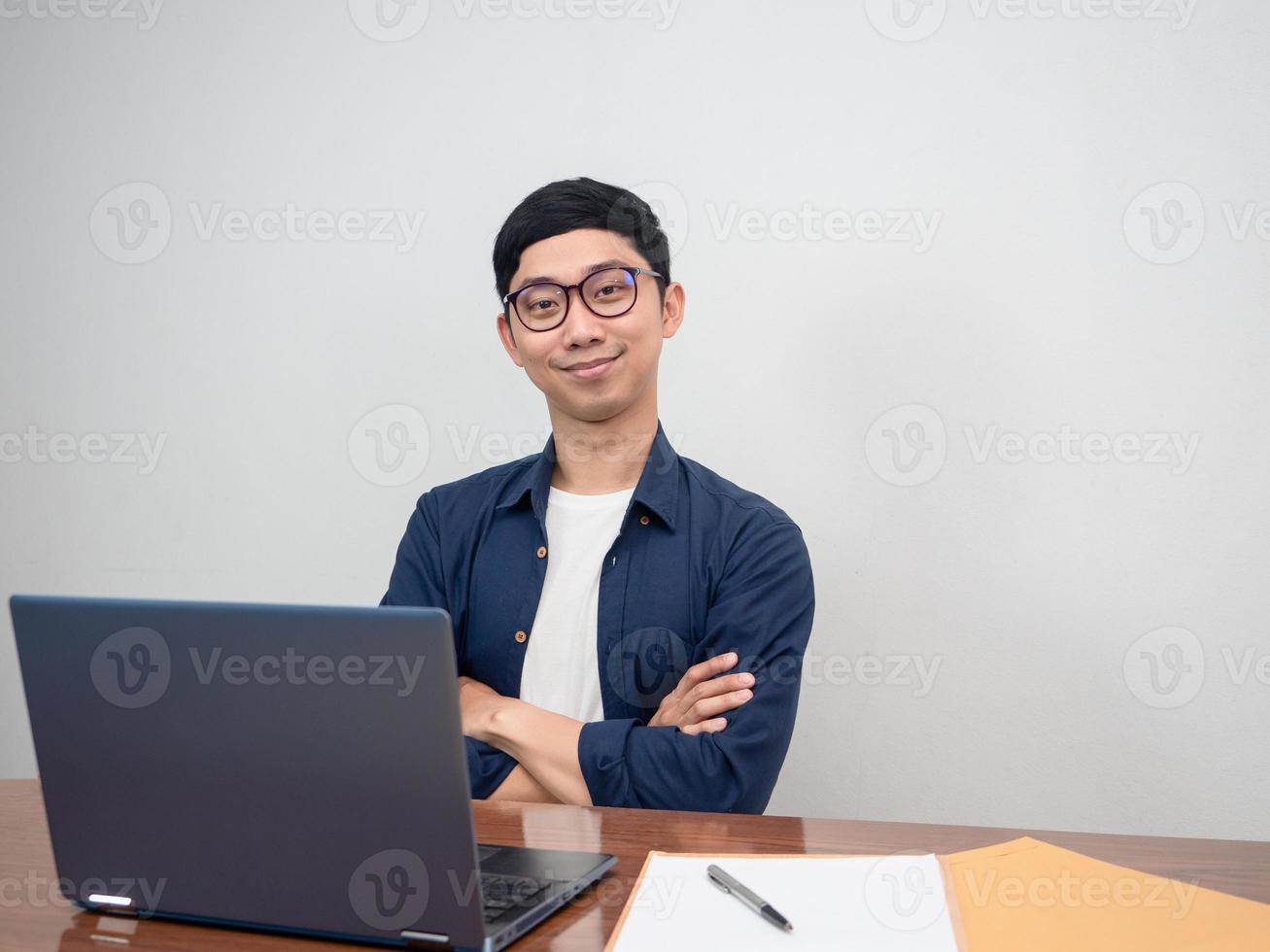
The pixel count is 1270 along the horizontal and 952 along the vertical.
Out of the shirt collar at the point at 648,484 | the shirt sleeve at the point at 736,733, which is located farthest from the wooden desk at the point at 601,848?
the shirt collar at the point at 648,484

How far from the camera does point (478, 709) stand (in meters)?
1.58

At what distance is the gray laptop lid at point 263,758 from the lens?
0.82 m

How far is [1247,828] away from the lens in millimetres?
2236

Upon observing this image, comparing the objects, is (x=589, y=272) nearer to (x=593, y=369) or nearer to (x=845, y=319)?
(x=593, y=369)

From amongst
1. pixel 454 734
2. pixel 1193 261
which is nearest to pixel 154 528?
pixel 454 734

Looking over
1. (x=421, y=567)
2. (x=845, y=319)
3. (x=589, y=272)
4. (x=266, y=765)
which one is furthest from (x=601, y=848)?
(x=845, y=319)

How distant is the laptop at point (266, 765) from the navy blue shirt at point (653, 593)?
646 millimetres

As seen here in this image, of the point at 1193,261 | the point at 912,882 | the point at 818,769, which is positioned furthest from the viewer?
the point at 818,769

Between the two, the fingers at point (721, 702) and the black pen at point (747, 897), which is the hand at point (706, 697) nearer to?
the fingers at point (721, 702)

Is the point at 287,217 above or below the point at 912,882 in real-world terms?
above

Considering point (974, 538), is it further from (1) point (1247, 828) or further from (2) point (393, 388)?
(2) point (393, 388)

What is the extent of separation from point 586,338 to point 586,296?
0.08 metres

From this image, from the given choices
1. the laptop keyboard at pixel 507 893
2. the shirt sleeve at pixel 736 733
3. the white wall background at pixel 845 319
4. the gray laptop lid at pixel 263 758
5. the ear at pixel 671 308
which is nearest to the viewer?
the gray laptop lid at pixel 263 758

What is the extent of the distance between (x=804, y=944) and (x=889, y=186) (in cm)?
178
